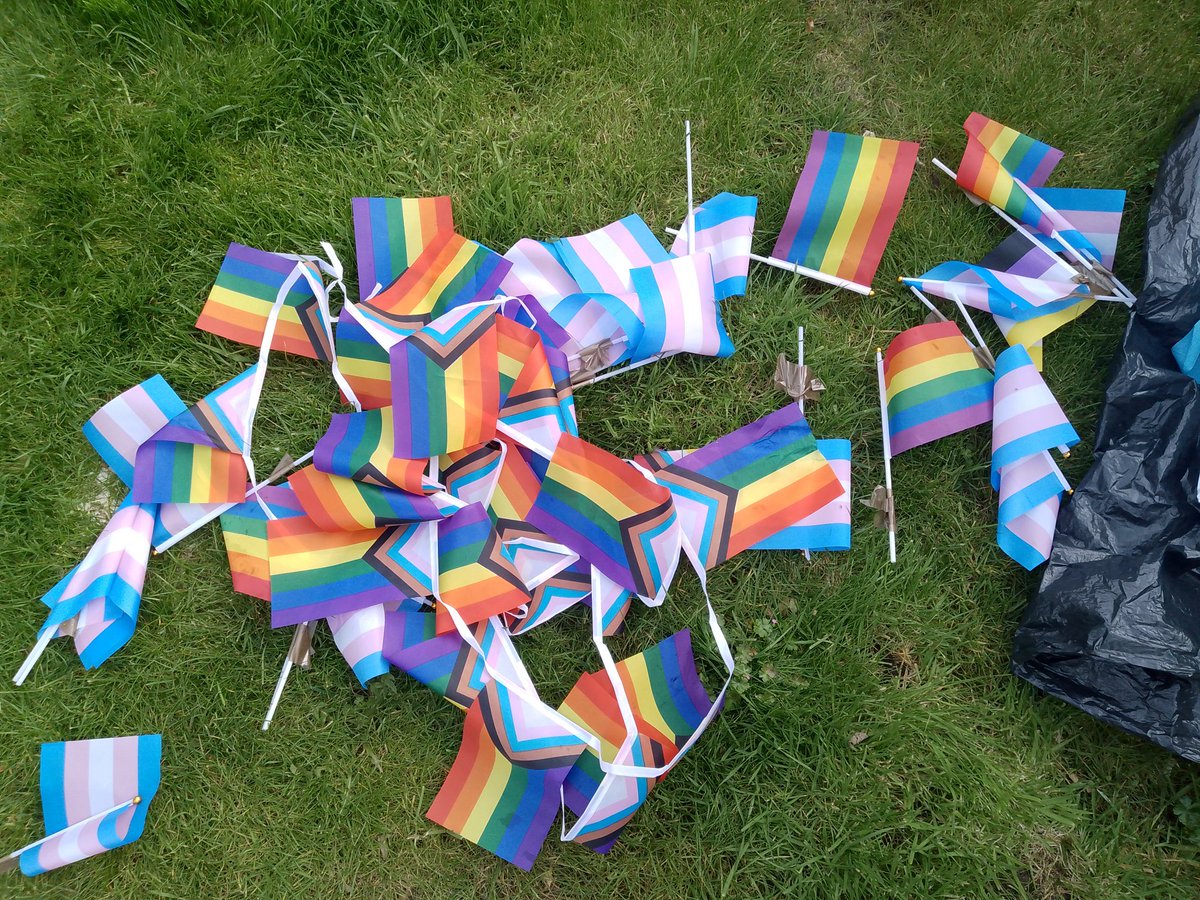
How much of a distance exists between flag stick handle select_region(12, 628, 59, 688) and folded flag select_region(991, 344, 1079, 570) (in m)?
2.38

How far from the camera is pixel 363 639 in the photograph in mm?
1800

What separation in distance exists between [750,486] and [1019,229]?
40.0 inches

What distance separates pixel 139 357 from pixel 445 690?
47.0 inches

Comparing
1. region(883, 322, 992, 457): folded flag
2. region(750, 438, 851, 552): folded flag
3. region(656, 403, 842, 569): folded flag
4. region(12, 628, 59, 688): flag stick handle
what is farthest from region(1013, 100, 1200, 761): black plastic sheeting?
region(12, 628, 59, 688): flag stick handle

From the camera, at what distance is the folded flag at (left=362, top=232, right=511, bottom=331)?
1.89 m

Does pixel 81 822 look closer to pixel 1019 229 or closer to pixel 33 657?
pixel 33 657

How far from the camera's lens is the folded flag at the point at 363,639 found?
1792 millimetres

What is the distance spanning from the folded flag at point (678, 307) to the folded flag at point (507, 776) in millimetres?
922

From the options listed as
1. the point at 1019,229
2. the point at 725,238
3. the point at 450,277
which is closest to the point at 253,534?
the point at 450,277

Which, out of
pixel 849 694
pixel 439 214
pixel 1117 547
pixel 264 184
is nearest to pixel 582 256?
pixel 439 214

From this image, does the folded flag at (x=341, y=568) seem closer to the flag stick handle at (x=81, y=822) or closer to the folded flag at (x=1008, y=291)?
the flag stick handle at (x=81, y=822)

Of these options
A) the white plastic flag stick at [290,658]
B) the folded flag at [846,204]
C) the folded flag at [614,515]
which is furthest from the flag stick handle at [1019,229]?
the white plastic flag stick at [290,658]

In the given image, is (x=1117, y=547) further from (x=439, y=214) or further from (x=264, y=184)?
(x=264, y=184)

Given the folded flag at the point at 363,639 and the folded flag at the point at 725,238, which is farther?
the folded flag at the point at 725,238
